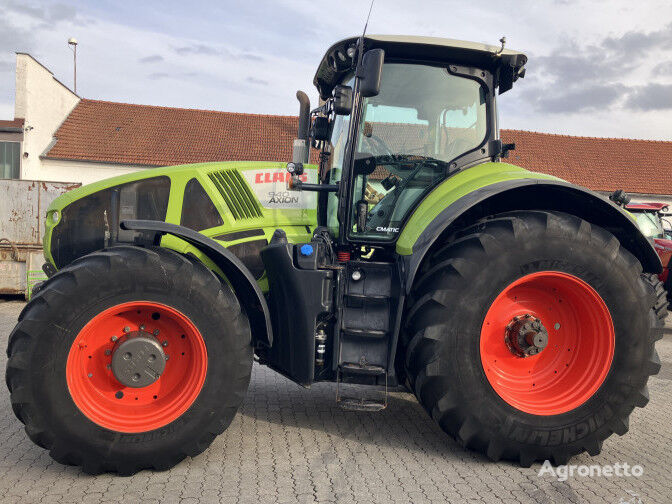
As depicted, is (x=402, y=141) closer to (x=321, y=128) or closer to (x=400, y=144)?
(x=400, y=144)

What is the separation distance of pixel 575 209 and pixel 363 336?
5.42ft

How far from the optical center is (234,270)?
3590 mm

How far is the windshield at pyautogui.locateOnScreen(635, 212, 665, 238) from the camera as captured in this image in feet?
40.0

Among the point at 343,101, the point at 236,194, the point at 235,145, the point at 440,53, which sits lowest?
the point at 236,194

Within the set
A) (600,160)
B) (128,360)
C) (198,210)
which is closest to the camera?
(128,360)

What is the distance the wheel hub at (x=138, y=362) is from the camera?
326 cm

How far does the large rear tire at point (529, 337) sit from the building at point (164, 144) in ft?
62.0

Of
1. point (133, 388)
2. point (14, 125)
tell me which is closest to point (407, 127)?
point (133, 388)

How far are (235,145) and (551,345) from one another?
68.1ft

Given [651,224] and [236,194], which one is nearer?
[236,194]

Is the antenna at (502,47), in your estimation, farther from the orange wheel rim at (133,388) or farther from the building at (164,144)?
the building at (164,144)

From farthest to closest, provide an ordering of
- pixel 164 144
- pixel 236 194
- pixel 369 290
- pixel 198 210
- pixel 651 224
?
1. pixel 164 144
2. pixel 651 224
3. pixel 236 194
4. pixel 198 210
5. pixel 369 290

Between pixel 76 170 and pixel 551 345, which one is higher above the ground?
pixel 76 170

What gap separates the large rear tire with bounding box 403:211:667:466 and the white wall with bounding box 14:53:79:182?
20026 mm
